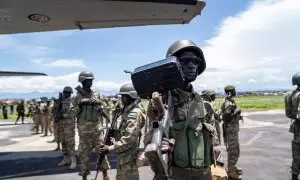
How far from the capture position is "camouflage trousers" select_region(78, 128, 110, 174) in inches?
283

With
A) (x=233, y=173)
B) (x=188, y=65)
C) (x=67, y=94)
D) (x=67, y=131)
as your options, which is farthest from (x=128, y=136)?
(x=67, y=94)

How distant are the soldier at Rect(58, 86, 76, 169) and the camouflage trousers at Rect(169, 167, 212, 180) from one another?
6.45 meters

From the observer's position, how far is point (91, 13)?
8.71 meters

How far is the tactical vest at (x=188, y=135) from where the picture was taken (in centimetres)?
287

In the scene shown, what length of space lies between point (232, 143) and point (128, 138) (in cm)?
386

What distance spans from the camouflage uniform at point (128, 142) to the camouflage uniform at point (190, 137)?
176 cm

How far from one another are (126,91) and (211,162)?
7.52 feet

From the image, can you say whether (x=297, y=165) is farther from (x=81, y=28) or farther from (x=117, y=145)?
(x=81, y=28)

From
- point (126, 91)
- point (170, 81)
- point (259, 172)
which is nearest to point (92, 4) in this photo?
point (126, 91)

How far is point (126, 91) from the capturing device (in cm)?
509

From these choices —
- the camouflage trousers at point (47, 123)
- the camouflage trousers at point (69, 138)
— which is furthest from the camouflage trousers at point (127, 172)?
the camouflage trousers at point (47, 123)

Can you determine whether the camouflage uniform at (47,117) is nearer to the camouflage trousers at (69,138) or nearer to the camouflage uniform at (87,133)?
the camouflage trousers at (69,138)

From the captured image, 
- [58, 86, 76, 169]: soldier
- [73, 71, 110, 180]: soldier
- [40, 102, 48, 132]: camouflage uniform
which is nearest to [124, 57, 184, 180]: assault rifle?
[73, 71, 110, 180]: soldier

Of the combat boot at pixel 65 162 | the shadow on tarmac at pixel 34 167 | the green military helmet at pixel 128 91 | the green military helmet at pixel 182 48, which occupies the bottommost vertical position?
the shadow on tarmac at pixel 34 167
